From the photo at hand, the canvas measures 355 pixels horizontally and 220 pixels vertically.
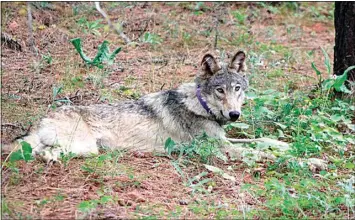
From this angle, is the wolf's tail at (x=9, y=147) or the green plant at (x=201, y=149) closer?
the wolf's tail at (x=9, y=147)

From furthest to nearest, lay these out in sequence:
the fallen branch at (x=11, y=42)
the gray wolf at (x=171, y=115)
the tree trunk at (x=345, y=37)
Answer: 1. the fallen branch at (x=11, y=42)
2. the tree trunk at (x=345, y=37)
3. the gray wolf at (x=171, y=115)

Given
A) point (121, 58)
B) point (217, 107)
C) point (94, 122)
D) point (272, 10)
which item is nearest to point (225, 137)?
point (217, 107)

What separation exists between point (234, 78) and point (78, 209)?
2695mm

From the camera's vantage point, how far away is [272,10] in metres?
12.7

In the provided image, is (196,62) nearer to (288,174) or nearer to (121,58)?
(121,58)

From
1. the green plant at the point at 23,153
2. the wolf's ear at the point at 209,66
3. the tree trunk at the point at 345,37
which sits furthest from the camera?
the tree trunk at the point at 345,37

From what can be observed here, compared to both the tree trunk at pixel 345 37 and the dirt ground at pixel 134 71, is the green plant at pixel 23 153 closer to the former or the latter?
the dirt ground at pixel 134 71

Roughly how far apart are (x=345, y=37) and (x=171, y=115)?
2.81 meters

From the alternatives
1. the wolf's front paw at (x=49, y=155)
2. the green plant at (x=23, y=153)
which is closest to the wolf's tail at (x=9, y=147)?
the wolf's front paw at (x=49, y=155)

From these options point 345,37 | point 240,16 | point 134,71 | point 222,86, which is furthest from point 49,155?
point 240,16

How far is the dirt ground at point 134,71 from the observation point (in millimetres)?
4816

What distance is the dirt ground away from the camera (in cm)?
482

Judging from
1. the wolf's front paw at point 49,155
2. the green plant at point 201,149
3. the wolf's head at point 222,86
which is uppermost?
the wolf's head at point 222,86

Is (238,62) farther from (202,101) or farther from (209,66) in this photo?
(202,101)
